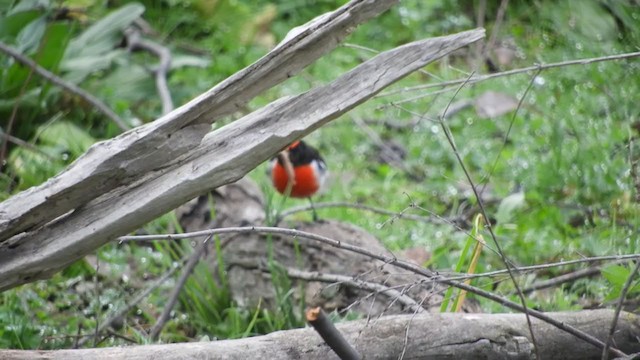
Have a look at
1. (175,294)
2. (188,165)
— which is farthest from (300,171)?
(188,165)

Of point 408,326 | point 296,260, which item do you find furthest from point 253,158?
point 296,260

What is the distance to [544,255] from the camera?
159 inches

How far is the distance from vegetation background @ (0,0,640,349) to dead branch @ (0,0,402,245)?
529 mm

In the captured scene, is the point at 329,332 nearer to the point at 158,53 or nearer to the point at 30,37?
the point at 30,37

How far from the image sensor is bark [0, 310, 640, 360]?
2.29 m

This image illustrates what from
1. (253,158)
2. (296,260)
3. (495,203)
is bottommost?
(495,203)

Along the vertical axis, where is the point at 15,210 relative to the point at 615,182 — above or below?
above

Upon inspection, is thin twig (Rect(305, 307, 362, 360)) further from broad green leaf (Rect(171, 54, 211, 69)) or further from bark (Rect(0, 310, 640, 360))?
broad green leaf (Rect(171, 54, 211, 69))

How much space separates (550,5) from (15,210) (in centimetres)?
375

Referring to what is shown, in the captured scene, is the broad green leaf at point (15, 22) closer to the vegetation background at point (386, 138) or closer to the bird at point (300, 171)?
the vegetation background at point (386, 138)

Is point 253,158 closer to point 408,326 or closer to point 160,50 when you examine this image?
point 408,326

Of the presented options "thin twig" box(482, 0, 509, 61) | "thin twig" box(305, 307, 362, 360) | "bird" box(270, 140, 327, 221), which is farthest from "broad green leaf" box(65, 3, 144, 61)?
"thin twig" box(305, 307, 362, 360)

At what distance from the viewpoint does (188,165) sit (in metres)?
2.34

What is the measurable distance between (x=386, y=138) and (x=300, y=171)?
4.12 ft
